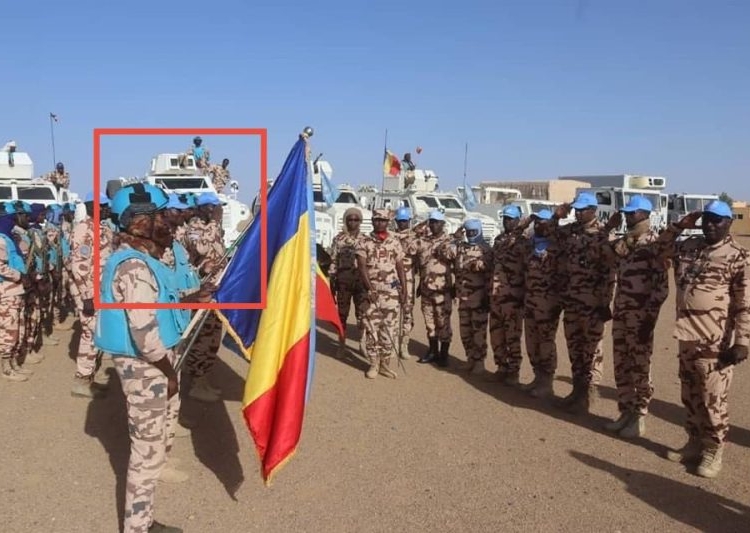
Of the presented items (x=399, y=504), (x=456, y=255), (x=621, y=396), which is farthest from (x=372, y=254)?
(x=399, y=504)

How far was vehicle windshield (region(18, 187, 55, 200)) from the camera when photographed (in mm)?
15301

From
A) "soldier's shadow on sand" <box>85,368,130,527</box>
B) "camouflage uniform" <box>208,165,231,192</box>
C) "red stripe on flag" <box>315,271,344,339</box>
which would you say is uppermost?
"camouflage uniform" <box>208,165,231,192</box>

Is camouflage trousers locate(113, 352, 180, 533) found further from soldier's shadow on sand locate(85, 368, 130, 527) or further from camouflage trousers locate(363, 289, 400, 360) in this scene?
camouflage trousers locate(363, 289, 400, 360)

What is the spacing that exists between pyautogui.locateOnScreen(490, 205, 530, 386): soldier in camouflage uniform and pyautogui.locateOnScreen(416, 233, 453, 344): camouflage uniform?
0.84 metres

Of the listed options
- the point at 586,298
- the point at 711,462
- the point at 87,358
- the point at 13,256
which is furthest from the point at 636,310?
the point at 13,256

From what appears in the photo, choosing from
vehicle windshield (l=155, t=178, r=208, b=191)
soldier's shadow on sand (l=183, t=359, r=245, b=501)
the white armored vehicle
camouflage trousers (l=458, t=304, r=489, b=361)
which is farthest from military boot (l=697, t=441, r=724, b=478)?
the white armored vehicle

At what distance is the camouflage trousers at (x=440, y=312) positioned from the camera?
791 cm

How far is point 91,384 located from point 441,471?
3970 mm

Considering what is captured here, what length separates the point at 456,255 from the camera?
7.78 meters

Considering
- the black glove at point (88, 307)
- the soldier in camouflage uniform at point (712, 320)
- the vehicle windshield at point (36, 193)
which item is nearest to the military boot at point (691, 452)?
the soldier in camouflage uniform at point (712, 320)

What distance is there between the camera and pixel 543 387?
6.67 metres

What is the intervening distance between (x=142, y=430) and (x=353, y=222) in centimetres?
487

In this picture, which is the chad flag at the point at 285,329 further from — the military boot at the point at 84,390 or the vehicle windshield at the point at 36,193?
the vehicle windshield at the point at 36,193

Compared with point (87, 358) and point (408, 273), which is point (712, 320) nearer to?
point (408, 273)
